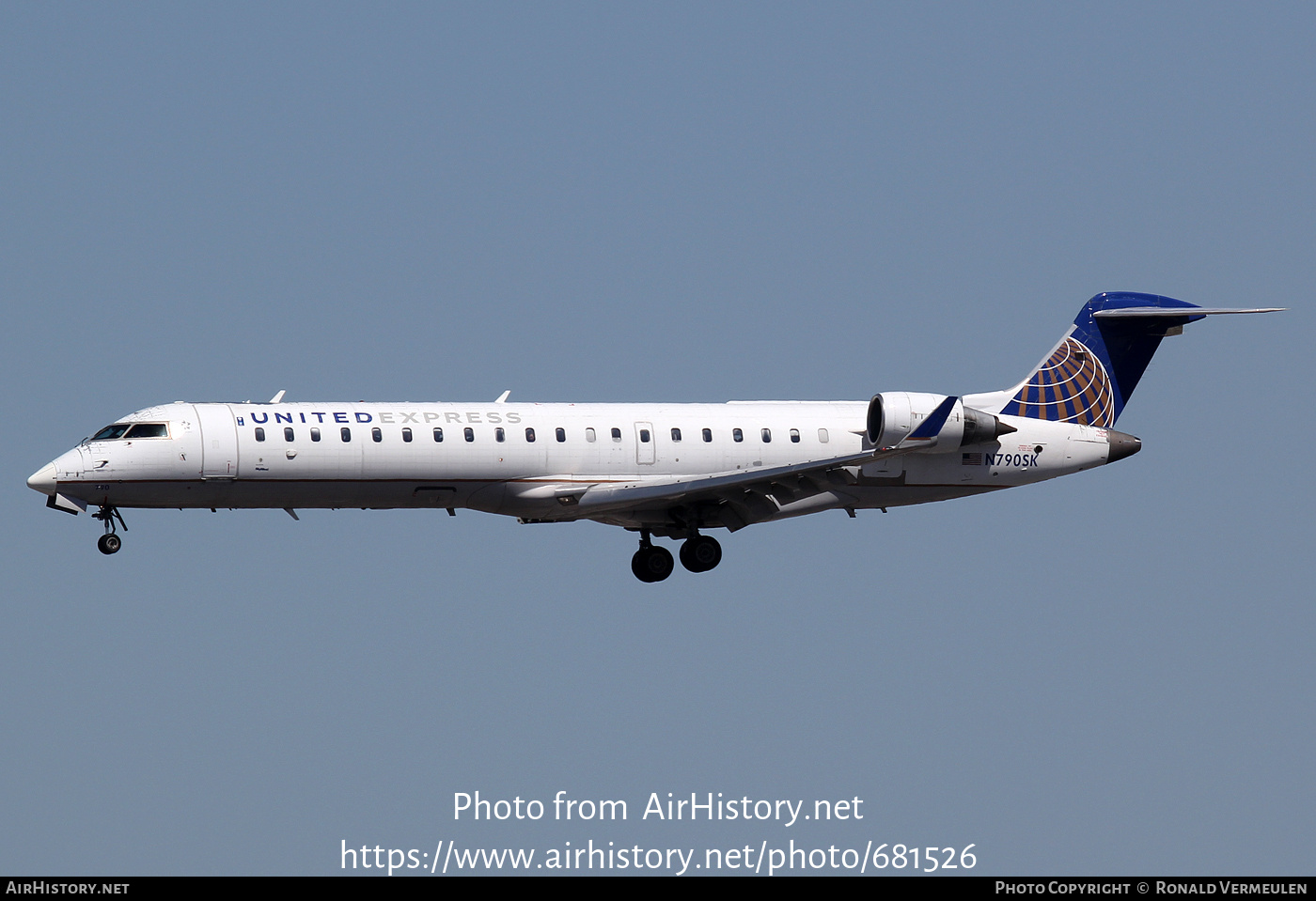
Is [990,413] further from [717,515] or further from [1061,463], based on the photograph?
[717,515]

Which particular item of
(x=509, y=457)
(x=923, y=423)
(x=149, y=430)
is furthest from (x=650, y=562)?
(x=149, y=430)

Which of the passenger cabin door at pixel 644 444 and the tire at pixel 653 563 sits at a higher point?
the passenger cabin door at pixel 644 444

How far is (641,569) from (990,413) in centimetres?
832

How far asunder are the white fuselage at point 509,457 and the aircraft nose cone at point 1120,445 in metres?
0.71

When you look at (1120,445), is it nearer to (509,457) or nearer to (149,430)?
(509,457)

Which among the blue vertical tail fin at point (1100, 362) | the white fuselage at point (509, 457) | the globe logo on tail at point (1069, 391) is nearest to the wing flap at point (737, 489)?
the white fuselage at point (509, 457)

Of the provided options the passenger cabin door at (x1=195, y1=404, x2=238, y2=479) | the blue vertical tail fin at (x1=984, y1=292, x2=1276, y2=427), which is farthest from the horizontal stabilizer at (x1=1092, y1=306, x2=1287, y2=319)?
the passenger cabin door at (x1=195, y1=404, x2=238, y2=479)

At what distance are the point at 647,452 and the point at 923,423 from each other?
5467mm

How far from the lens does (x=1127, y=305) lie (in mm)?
42656

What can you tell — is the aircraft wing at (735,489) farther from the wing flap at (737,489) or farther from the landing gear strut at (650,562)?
the landing gear strut at (650,562)

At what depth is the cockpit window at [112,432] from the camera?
117ft

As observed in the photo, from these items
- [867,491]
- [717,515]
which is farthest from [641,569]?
[867,491]

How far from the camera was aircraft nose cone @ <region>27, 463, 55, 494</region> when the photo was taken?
35188 millimetres

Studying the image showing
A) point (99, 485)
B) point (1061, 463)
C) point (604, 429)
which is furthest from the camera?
point (1061, 463)
